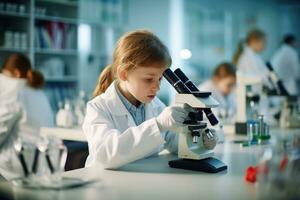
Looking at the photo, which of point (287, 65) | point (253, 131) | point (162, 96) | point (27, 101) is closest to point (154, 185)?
point (253, 131)

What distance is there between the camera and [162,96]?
6.05 meters

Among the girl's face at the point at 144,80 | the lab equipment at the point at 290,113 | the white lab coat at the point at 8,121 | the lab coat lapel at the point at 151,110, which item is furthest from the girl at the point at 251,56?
the girl's face at the point at 144,80

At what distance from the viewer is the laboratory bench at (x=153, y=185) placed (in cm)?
121

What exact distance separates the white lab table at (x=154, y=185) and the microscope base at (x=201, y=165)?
0.02 metres

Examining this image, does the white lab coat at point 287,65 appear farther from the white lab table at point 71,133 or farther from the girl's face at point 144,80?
the girl's face at point 144,80

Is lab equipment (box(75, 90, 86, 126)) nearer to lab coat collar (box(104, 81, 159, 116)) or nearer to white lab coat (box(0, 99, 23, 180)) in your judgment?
white lab coat (box(0, 99, 23, 180))

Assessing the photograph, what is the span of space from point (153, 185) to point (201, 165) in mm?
265

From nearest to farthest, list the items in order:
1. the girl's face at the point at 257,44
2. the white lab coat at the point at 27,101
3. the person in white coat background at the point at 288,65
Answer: the white lab coat at the point at 27,101 < the girl's face at the point at 257,44 < the person in white coat background at the point at 288,65

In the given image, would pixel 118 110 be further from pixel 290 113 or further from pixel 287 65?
pixel 287 65

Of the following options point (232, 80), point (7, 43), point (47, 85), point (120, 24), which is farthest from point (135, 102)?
point (120, 24)

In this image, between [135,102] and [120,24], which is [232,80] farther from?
[120,24]

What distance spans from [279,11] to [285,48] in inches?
60.3

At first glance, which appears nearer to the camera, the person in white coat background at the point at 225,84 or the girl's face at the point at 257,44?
the person in white coat background at the point at 225,84

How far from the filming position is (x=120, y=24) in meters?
5.86
